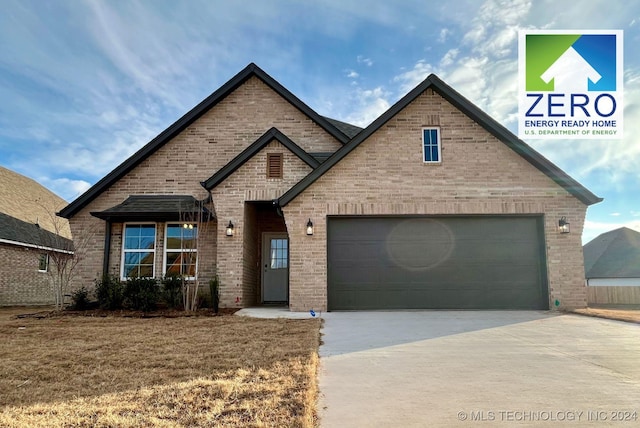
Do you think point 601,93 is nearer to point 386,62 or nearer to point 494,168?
point 494,168

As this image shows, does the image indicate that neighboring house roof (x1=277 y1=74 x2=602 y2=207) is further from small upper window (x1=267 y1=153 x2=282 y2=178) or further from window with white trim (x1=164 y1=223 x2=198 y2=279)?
window with white trim (x1=164 y1=223 x2=198 y2=279)

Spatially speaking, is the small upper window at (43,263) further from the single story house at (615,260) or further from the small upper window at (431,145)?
the single story house at (615,260)

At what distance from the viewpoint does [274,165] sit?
12.1 m

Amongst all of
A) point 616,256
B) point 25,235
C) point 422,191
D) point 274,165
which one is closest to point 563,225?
point 422,191

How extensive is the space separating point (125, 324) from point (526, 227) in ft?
31.8

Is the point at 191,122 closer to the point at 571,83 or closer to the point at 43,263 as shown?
the point at 571,83

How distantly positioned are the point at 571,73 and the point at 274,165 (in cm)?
818

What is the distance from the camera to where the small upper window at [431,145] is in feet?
36.3

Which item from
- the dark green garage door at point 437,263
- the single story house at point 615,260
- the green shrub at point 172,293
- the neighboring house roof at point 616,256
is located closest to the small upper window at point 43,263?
the green shrub at point 172,293

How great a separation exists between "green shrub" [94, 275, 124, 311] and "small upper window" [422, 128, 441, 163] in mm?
8929

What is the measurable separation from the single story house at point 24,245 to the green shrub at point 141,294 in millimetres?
6231

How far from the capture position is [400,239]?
10.8 m

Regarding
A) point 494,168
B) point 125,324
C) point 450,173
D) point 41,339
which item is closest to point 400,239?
point 450,173

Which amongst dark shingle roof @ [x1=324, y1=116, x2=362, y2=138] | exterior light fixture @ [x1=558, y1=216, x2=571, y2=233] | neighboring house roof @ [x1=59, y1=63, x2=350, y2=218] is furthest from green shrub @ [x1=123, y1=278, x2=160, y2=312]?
exterior light fixture @ [x1=558, y1=216, x2=571, y2=233]
